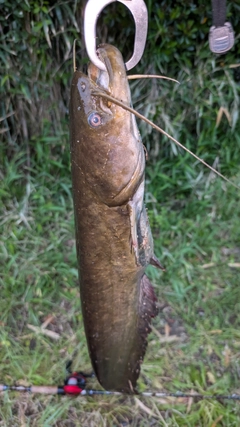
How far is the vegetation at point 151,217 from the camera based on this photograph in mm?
2178

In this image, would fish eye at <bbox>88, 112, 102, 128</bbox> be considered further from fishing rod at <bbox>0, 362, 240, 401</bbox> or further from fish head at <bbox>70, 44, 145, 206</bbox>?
fishing rod at <bbox>0, 362, 240, 401</bbox>

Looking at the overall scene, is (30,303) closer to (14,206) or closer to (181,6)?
(14,206)

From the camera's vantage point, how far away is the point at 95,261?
55.9 inches

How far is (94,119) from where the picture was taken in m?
1.15

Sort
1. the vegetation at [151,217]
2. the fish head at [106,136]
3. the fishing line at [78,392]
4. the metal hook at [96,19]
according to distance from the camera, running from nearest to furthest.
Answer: the metal hook at [96,19] < the fish head at [106,136] < the fishing line at [78,392] < the vegetation at [151,217]

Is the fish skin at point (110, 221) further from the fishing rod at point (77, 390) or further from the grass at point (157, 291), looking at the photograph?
the grass at point (157, 291)

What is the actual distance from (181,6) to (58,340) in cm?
228

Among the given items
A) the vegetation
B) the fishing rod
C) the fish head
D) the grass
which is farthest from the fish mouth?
the grass

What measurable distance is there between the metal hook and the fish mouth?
3 centimetres

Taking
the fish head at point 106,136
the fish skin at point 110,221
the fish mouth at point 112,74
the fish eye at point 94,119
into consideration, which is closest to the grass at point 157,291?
the fish skin at point 110,221

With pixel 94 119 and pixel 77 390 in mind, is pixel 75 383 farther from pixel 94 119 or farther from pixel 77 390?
pixel 94 119

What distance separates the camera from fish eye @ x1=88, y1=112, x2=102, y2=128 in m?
1.14

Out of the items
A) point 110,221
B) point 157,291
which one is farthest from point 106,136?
point 157,291

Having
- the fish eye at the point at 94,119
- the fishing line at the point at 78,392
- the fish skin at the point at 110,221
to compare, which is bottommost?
the fishing line at the point at 78,392
